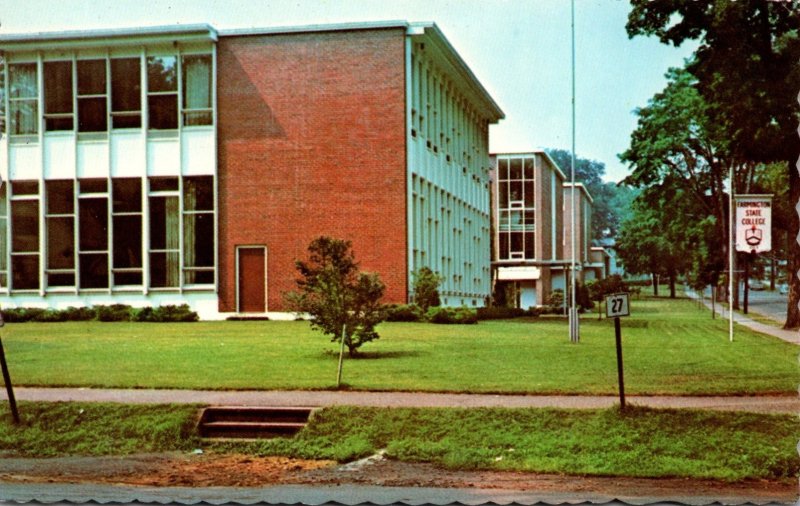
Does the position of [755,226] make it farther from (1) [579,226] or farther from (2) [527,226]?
(2) [527,226]

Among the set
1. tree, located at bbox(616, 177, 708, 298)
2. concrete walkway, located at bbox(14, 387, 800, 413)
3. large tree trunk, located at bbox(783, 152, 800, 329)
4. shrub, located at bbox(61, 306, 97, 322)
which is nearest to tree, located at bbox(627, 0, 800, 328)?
large tree trunk, located at bbox(783, 152, 800, 329)

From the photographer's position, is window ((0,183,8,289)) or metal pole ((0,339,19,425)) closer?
window ((0,183,8,289))

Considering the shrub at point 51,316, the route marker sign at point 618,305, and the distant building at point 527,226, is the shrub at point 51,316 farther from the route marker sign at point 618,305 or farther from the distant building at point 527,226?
the route marker sign at point 618,305

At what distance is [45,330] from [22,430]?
1553 mm

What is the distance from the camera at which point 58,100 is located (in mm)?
10664

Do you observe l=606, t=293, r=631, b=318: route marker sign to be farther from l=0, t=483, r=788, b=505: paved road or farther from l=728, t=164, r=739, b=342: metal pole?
l=0, t=483, r=788, b=505: paved road

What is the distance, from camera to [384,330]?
570 inches

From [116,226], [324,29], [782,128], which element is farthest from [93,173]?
[782,128]

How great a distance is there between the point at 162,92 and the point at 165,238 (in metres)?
1.60

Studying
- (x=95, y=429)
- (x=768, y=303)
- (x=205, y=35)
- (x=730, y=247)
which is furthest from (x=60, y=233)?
(x=768, y=303)

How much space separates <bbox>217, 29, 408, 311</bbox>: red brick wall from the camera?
440 inches

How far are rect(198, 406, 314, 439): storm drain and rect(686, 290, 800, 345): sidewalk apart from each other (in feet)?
17.1

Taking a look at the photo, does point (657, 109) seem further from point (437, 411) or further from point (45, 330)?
point (45, 330)

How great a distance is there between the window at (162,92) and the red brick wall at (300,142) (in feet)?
1.65
